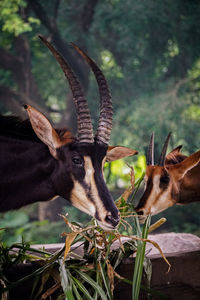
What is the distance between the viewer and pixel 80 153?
1.79 metres

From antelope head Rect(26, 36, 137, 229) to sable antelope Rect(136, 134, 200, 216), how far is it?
593 mm

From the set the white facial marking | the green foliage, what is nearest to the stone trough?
the white facial marking

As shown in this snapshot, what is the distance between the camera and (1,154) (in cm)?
185

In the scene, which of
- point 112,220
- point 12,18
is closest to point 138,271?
point 112,220

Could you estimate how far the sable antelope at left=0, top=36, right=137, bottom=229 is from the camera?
1754 millimetres

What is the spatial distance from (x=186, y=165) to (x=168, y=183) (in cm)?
17

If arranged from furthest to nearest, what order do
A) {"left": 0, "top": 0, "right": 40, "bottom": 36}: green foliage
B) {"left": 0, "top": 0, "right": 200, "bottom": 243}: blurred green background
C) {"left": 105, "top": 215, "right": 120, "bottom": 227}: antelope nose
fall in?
{"left": 0, "top": 0, "right": 200, "bottom": 243}: blurred green background < {"left": 0, "top": 0, "right": 40, "bottom": 36}: green foliage < {"left": 105, "top": 215, "right": 120, "bottom": 227}: antelope nose

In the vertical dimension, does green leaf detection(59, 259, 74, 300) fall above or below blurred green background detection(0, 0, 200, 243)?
below

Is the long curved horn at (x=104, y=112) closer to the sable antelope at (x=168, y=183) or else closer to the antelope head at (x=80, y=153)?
the antelope head at (x=80, y=153)

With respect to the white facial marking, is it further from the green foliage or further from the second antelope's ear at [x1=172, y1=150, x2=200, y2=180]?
the green foliage

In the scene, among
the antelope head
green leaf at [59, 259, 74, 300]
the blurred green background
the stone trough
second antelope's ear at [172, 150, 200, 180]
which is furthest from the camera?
the blurred green background

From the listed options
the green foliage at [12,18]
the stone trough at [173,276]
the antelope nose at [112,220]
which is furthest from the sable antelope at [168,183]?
the green foliage at [12,18]

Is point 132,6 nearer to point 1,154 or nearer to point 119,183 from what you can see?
point 119,183

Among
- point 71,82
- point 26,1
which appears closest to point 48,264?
point 71,82
